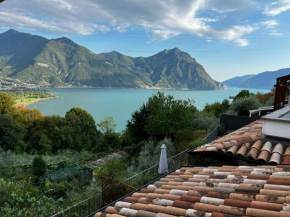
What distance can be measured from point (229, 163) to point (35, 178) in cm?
1294

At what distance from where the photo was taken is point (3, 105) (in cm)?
3594

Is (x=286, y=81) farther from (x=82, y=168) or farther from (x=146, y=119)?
(x=82, y=168)

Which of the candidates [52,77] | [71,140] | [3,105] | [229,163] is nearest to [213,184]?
[229,163]

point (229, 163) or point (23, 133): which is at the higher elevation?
point (229, 163)

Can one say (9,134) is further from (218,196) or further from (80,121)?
(218,196)

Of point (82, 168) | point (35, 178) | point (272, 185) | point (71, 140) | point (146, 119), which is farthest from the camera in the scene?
point (71, 140)

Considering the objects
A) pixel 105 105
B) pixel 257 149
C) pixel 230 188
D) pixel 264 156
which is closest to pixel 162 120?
pixel 257 149

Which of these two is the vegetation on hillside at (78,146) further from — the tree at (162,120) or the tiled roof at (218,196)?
the tiled roof at (218,196)

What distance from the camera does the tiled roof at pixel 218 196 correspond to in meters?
2.75

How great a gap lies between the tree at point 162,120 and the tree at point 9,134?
17.0 meters

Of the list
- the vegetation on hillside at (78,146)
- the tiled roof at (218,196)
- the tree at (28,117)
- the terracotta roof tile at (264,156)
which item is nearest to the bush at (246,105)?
the vegetation on hillside at (78,146)

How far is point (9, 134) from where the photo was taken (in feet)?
91.7

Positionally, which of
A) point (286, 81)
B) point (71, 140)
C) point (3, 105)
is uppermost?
point (286, 81)

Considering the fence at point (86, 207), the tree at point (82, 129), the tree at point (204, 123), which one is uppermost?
the tree at point (204, 123)
